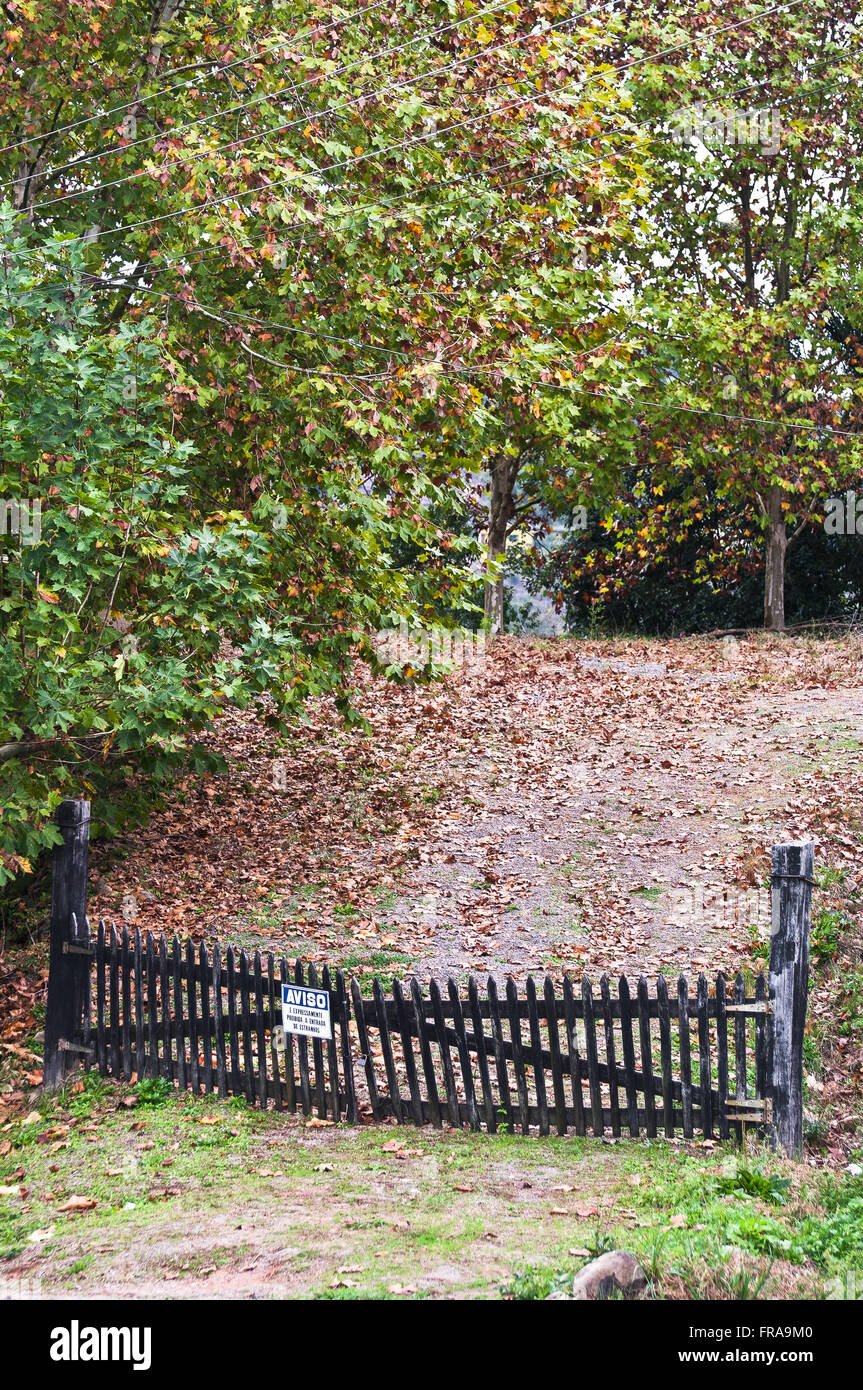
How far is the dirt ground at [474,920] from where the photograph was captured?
625cm

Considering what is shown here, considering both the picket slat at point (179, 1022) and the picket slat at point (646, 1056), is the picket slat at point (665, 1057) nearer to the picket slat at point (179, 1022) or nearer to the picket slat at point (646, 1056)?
the picket slat at point (646, 1056)

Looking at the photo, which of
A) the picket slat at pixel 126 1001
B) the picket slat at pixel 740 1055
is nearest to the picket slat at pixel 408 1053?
the picket slat at pixel 740 1055

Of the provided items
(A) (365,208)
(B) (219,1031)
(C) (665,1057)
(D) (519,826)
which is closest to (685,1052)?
(C) (665,1057)

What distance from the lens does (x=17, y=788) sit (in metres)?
9.59

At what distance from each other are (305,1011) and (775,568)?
66.3ft

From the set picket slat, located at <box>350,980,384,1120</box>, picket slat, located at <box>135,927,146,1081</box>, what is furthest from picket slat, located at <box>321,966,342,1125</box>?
picket slat, located at <box>135,927,146,1081</box>

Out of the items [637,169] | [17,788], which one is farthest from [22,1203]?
[637,169]

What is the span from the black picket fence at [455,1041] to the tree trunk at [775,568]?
683 inches

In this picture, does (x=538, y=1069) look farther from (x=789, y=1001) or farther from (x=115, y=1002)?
(x=115, y=1002)

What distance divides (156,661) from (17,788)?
1.52 m

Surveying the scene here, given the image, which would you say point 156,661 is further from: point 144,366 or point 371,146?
point 371,146

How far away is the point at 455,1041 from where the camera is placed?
26.3 ft

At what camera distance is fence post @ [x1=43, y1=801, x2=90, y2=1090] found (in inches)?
380

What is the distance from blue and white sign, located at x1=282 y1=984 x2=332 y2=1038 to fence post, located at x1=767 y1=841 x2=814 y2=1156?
2.92 meters
